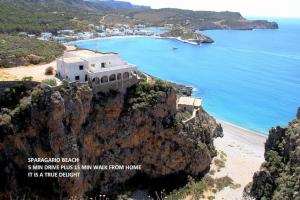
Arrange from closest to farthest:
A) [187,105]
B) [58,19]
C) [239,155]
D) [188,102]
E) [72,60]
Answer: [72,60]
[187,105]
[188,102]
[239,155]
[58,19]

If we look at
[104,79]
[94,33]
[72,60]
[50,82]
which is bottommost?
[94,33]

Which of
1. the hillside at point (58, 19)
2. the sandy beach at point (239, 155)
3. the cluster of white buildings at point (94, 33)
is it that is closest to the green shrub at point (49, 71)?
the sandy beach at point (239, 155)

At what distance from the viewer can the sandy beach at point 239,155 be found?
3631 centimetres

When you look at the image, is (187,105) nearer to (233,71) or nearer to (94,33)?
(233,71)

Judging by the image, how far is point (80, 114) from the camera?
3084 cm

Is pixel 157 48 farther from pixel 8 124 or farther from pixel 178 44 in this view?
pixel 8 124

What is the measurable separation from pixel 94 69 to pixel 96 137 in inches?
236

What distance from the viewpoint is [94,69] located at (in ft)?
112

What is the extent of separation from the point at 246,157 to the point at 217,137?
21.6 feet

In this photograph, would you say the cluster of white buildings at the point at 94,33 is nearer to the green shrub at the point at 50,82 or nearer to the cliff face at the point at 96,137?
the cliff face at the point at 96,137

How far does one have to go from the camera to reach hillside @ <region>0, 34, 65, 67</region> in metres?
38.1

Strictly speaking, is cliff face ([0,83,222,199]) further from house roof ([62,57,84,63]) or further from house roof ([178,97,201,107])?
house roof ([178,97,201,107])

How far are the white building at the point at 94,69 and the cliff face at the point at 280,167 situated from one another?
1401 cm

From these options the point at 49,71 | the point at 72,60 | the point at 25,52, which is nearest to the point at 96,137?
the point at 72,60
